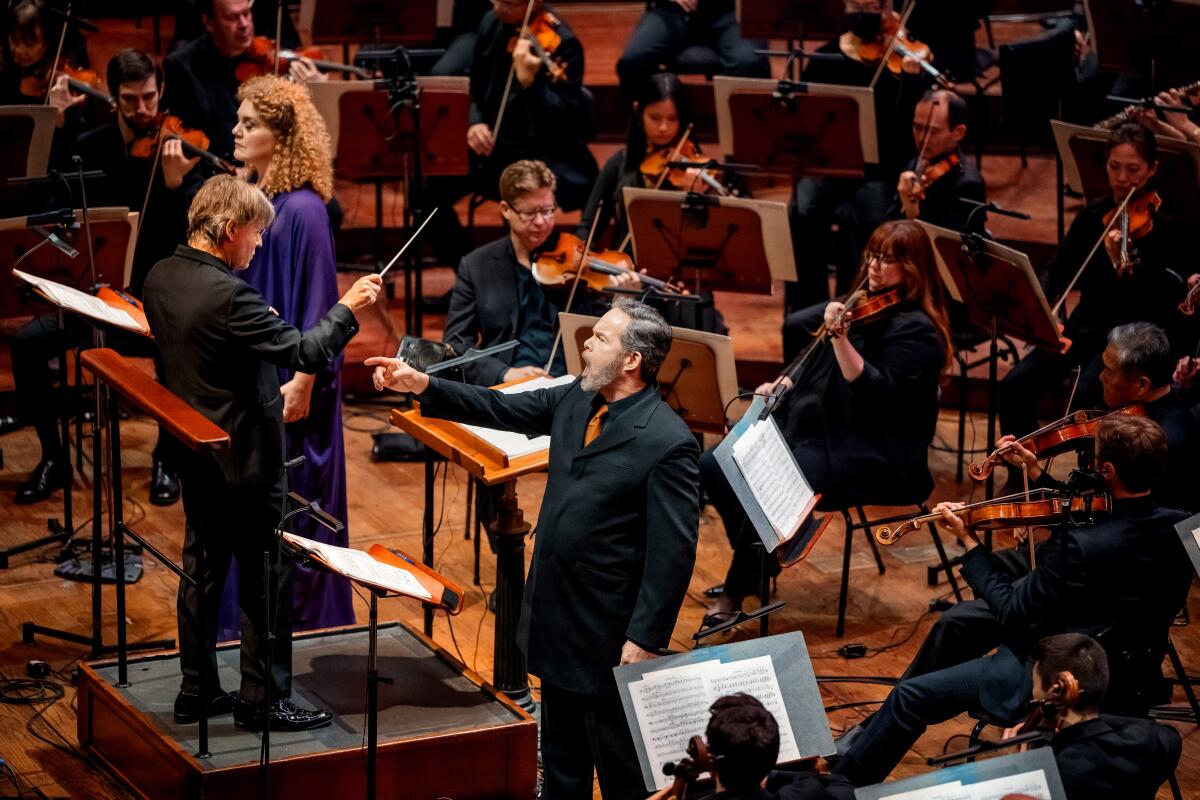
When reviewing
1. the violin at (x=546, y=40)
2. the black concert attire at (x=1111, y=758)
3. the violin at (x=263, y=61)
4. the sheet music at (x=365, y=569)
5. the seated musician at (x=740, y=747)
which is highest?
the violin at (x=546, y=40)

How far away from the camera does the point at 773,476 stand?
398cm

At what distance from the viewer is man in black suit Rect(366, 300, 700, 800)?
11.6 feet

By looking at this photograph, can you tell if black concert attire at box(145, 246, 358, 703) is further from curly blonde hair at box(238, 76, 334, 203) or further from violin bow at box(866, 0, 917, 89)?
violin bow at box(866, 0, 917, 89)

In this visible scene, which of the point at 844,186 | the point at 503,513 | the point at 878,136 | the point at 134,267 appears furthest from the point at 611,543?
the point at 878,136

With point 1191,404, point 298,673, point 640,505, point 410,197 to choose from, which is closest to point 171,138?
point 410,197

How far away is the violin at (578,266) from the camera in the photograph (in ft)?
17.4

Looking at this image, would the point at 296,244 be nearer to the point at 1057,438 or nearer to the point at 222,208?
the point at 222,208

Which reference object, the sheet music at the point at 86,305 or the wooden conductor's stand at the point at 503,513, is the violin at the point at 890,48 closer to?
the wooden conductor's stand at the point at 503,513

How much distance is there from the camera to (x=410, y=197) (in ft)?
23.5

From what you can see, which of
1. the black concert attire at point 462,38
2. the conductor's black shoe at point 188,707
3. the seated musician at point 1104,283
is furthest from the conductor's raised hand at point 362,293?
the black concert attire at point 462,38

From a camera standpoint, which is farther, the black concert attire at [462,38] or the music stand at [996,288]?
the black concert attire at [462,38]

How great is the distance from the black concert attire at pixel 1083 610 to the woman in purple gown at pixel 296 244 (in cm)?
163

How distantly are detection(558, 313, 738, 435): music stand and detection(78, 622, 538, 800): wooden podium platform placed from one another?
108cm

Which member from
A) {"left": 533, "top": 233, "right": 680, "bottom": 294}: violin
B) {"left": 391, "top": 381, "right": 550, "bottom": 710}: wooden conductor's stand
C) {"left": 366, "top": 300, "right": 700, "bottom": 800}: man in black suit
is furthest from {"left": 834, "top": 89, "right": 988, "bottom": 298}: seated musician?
{"left": 366, "top": 300, "right": 700, "bottom": 800}: man in black suit
